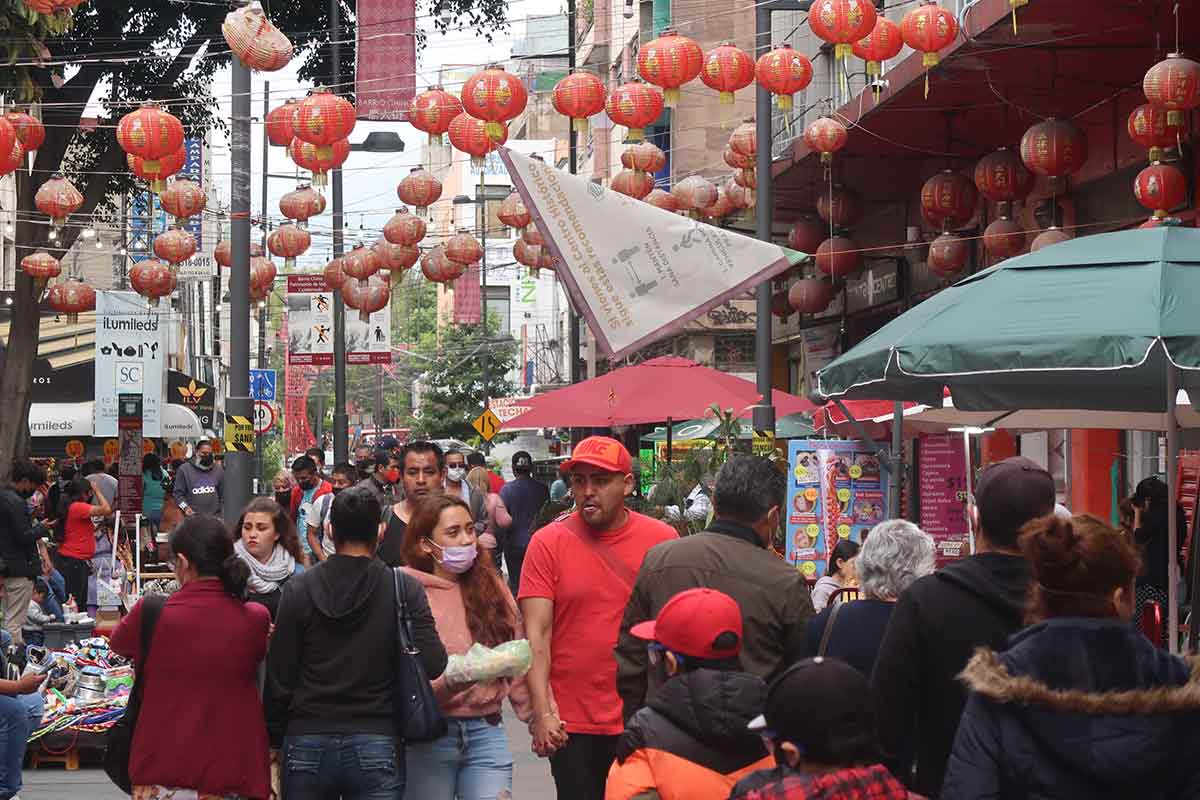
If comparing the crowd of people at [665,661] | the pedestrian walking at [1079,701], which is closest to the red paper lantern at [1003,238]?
the crowd of people at [665,661]

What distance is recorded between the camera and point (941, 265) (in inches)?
768

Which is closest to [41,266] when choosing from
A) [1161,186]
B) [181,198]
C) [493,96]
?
[181,198]

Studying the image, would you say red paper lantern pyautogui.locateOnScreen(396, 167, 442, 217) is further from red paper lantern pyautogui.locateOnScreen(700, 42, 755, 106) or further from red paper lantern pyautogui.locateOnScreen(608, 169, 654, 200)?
red paper lantern pyautogui.locateOnScreen(700, 42, 755, 106)

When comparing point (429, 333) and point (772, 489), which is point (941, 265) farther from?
point (429, 333)

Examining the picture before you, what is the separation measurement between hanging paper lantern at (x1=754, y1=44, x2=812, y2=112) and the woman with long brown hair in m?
10.0

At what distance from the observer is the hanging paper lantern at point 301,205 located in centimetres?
2167

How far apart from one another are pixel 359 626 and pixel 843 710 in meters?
2.82

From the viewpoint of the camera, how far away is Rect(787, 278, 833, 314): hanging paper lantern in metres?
23.8

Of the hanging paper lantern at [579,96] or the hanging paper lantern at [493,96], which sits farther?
the hanging paper lantern at [579,96]

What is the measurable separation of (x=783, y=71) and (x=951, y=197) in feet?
12.3

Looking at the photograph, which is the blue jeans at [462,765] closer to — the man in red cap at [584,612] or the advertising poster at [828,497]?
the man in red cap at [584,612]

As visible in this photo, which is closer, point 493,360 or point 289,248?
point 289,248

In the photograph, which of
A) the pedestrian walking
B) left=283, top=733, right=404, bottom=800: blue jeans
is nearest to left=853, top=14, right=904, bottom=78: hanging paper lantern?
left=283, top=733, right=404, bottom=800: blue jeans

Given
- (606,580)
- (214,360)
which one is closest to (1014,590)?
(606,580)
